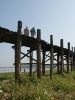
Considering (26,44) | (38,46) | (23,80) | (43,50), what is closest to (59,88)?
(23,80)

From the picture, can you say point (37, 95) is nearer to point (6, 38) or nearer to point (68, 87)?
point (68, 87)

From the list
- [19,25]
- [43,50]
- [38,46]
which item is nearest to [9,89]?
[19,25]

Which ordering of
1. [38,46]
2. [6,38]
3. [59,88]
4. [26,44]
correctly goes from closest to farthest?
[59,88] < [6,38] < [38,46] < [26,44]

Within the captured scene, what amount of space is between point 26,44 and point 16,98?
7283mm

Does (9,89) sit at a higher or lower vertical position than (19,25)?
lower

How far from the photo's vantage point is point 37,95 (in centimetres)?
752

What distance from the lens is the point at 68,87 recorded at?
11.0 metres

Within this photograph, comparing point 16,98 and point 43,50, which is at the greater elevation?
point 43,50

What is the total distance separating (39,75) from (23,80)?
2618mm

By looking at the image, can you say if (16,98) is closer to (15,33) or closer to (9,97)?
(9,97)

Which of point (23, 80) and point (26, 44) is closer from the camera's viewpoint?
point (23, 80)

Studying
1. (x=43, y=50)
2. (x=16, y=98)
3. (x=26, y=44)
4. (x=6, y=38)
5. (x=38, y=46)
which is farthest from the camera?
(x=43, y=50)

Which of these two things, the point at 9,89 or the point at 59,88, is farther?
the point at 59,88

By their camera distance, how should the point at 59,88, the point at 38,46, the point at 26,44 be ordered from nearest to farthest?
the point at 59,88, the point at 38,46, the point at 26,44
